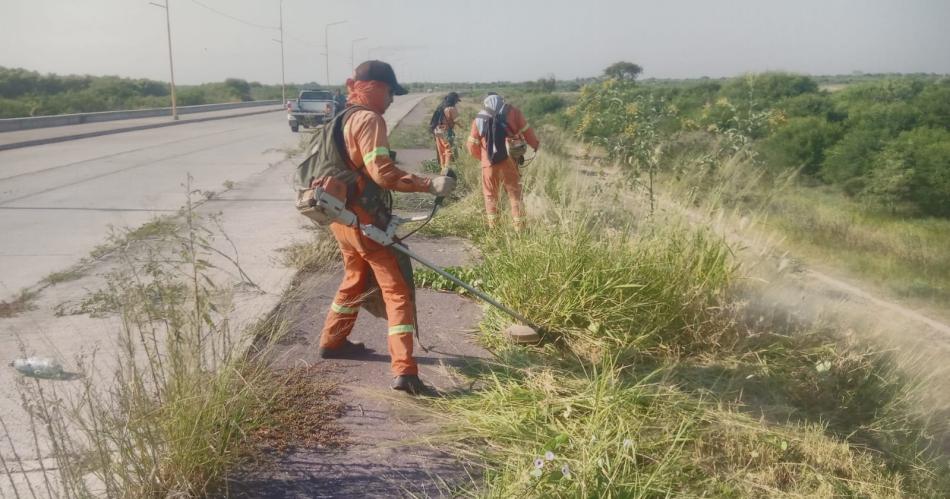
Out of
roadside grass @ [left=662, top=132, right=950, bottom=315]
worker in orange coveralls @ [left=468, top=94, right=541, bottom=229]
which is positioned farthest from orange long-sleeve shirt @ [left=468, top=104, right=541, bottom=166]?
roadside grass @ [left=662, top=132, right=950, bottom=315]

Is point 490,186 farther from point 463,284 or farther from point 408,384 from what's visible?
point 408,384

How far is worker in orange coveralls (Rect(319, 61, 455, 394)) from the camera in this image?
3.79m

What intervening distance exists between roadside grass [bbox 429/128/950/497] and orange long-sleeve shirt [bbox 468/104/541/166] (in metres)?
1.84

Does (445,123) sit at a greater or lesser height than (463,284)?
greater

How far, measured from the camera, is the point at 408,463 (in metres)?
3.11

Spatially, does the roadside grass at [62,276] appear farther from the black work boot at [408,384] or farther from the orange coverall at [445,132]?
the orange coverall at [445,132]

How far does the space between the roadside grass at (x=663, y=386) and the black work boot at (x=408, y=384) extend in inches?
6.9

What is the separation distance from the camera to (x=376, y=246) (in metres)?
3.95

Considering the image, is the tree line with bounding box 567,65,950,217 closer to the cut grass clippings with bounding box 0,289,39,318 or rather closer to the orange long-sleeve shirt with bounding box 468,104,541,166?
the orange long-sleeve shirt with bounding box 468,104,541,166

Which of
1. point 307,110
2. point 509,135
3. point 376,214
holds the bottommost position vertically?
point 376,214

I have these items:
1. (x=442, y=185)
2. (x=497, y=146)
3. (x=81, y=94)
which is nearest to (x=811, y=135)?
(x=497, y=146)

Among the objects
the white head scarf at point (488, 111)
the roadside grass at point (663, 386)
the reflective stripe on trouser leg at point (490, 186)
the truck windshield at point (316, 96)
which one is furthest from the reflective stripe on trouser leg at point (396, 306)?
the truck windshield at point (316, 96)

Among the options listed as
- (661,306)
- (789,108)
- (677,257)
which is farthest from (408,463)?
(789,108)

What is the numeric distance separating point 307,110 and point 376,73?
24.1 meters
